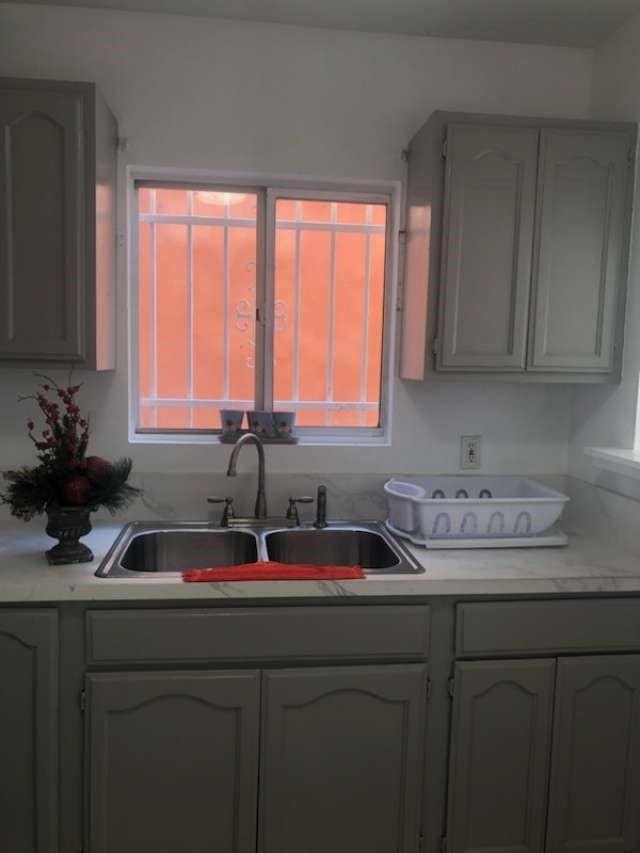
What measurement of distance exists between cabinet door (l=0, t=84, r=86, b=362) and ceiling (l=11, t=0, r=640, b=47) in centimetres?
49

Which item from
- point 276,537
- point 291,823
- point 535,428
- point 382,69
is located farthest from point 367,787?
point 382,69

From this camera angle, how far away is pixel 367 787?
1641mm

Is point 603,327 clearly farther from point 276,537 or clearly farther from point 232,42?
point 232,42

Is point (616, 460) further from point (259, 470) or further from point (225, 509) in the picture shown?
point (225, 509)

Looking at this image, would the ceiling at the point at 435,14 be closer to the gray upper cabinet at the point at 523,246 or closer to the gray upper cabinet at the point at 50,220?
the gray upper cabinet at the point at 523,246

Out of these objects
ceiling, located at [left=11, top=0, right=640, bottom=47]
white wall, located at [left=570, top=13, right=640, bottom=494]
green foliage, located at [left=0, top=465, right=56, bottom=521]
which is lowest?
green foliage, located at [left=0, top=465, right=56, bottom=521]

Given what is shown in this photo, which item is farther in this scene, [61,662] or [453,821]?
[453,821]

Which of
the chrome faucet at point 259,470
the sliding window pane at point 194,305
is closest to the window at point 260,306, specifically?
the sliding window pane at point 194,305

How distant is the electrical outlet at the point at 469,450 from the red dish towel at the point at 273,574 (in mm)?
769

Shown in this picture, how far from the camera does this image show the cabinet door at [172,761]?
61.4 inches

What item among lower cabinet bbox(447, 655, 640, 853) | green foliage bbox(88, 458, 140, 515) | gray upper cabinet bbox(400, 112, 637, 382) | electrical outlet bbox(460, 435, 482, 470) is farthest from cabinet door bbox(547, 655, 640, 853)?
green foliage bbox(88, 458, 140, 515)

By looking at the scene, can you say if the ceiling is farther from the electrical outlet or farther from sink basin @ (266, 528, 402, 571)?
sink basin @ (266, 528, 402, 571)

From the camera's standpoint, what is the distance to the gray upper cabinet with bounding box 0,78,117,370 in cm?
175

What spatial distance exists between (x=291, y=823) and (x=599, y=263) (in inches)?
71.1
